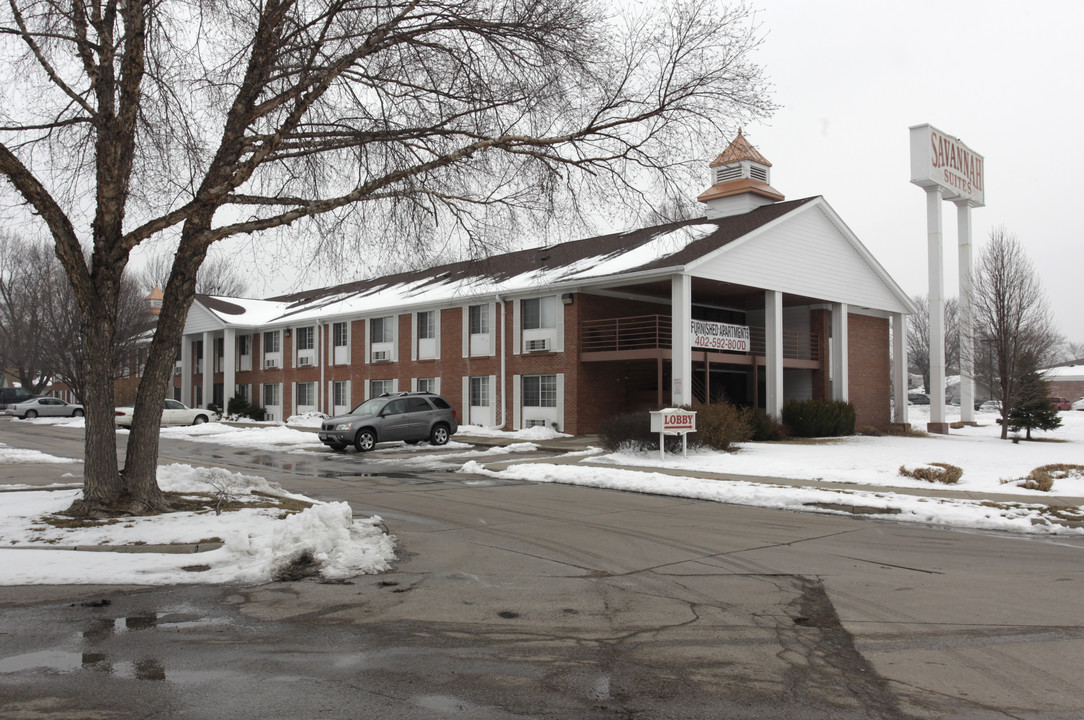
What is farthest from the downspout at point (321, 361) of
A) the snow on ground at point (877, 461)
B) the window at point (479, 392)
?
the snow on ground at point (877, 461)

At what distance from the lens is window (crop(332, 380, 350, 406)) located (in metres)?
40.4

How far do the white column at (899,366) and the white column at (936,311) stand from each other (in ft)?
4.33

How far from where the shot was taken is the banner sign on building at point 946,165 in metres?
35.2

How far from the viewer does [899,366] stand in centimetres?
3716

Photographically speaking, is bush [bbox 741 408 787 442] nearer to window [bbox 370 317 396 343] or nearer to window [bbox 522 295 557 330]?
window [bbox 522 295 557 330]

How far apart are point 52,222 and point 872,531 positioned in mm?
10719

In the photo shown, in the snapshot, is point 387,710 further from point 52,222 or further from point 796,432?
point 796,432

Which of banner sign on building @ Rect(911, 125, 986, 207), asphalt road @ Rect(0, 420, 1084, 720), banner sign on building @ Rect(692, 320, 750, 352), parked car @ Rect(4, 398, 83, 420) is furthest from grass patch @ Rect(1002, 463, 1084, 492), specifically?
parked car @ Rect(4, 398, 83, 420)

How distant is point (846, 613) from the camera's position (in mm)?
6586

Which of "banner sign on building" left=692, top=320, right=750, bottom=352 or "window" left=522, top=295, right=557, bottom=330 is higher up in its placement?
"window" left=522, top=295, right=557, bottom=330

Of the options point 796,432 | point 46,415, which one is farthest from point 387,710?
point 46,415

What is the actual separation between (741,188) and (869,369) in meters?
10.5

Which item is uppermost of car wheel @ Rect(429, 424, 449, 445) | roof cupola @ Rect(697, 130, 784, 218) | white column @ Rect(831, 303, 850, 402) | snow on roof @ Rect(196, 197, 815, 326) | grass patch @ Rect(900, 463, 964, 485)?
roof cupola @ Rect(697, 130, 784, 218)

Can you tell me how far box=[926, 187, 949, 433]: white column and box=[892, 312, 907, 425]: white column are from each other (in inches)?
52.0
